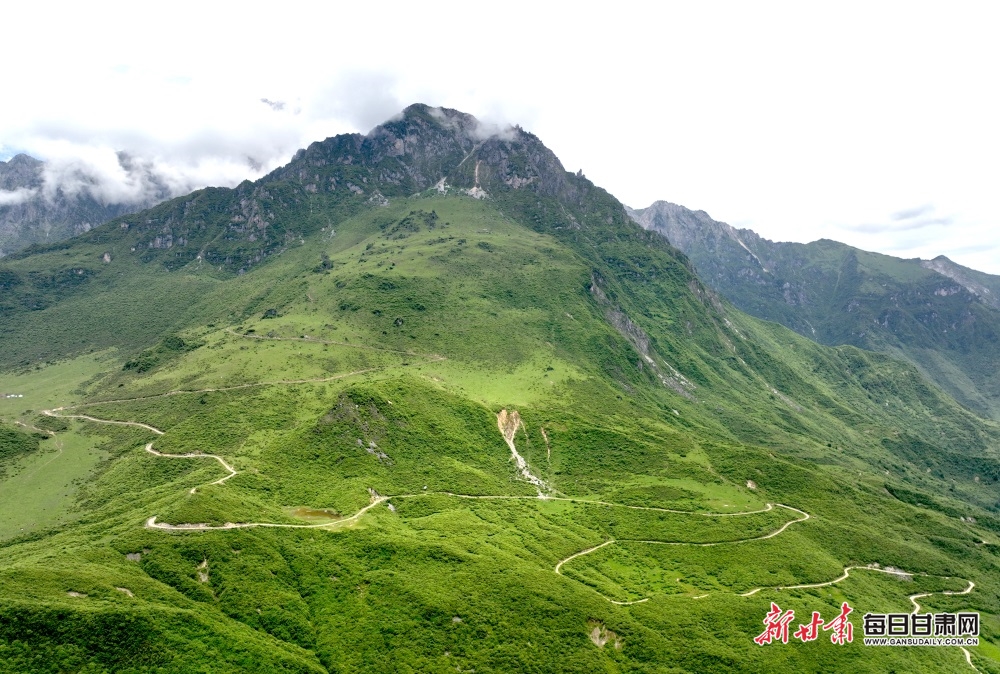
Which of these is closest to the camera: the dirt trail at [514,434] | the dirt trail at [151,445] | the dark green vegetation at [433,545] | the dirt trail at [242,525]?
the dark green vegetation at [433,545]

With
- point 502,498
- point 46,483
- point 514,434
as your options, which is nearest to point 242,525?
point 502,498

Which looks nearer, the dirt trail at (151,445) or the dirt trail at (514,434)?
the dirt trail at (151,445)

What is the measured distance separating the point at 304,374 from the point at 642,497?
124559 millimetres

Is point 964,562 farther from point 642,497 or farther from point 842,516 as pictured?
point 642,497

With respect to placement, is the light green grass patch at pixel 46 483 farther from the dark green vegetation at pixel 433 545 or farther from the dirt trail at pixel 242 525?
the dirt trail at pixel 242 525

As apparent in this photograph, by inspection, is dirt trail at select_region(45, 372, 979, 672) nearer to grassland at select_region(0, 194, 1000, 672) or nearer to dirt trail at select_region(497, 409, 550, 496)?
dirt trail at select_region(497, 409, 550, 496)

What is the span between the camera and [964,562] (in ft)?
486

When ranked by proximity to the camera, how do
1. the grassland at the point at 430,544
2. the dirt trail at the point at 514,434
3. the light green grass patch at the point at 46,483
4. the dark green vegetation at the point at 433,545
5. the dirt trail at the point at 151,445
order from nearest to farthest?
the dark green vegetation at the point at 433,545, the grassland at the point at 430,544, the light green grass patch at the point at 46,483, the dirt trail at the point at 151,445, the dirt trail at the point at 514,434

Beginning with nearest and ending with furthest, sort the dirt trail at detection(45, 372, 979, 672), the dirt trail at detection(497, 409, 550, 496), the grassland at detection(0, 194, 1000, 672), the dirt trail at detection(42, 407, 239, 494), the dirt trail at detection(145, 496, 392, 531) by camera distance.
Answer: the grassland at detection(0, 194, 1000, 672) < the dirt trail at detection(145, 496, 392, 531) < the dirt trail at detection(45, 372, 979, 672) < the dirt trail at detection(42, 407, 239, 494) < the dirt trail at detection(497, 409, 550, 496)

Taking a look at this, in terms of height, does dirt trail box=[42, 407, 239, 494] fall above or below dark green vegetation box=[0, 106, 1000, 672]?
above

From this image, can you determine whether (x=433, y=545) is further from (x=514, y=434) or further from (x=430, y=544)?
(x=514, y=434)

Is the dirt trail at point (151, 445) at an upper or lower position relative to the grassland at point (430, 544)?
upper

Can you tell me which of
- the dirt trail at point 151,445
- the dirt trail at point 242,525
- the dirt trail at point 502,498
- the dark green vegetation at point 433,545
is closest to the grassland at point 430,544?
the dark green vegetation at point 433,545

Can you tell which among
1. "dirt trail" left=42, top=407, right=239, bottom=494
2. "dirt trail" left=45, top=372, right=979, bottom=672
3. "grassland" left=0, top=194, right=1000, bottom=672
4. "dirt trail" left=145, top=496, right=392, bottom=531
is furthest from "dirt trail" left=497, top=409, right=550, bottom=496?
"dirt trail" left=42, top=407, right=239, bottom=494
